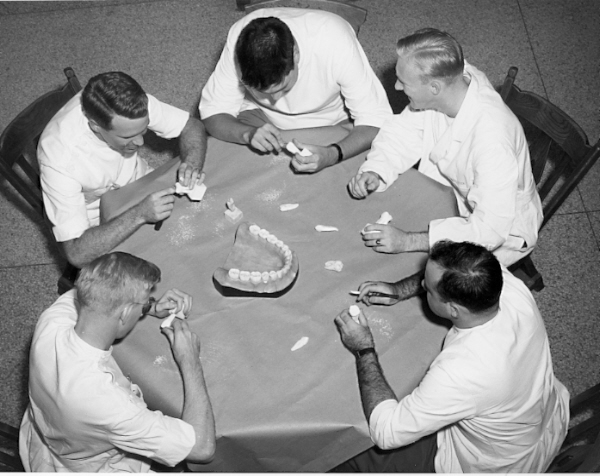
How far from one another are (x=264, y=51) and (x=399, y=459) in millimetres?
1636

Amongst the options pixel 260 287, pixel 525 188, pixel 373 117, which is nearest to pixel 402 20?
pixel 373 117

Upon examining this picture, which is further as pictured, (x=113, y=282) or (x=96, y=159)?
(x=96, y=159)

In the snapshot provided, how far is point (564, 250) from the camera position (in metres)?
3.69

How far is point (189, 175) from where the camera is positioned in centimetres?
→ 259

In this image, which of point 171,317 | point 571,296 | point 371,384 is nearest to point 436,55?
point 371,384

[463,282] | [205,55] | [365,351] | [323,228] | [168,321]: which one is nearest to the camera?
[463,282]

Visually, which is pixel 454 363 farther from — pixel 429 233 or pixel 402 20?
pixel 402 20

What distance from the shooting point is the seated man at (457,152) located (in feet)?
8.42

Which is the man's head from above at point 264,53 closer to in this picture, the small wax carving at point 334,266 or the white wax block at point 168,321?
the small wax carving at point 334,266

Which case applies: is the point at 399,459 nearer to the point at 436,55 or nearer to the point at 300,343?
the point at 300,343

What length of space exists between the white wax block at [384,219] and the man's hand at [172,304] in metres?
0.78

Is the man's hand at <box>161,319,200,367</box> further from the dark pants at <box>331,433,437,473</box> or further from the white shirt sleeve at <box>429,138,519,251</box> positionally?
the white shirt sleeve at <box>429,138,519,251</box>

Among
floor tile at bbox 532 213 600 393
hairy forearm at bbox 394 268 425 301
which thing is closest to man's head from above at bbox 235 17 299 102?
hairy forearm at bbox 394 268 425 301

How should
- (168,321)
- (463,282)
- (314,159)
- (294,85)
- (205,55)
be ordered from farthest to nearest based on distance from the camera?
(205,55) < (294,85) < (314,159) < (168,321) < (463,282)
